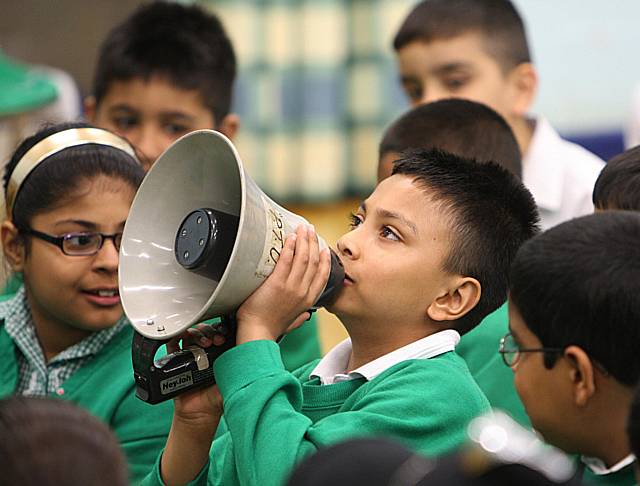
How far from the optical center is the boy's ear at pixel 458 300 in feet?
5.71

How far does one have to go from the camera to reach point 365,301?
5.63 feet

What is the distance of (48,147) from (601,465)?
1220 mm

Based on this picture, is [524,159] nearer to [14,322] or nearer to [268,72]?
[14,322]

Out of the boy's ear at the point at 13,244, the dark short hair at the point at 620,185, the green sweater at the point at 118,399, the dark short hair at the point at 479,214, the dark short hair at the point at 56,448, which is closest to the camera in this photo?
the dark short hair at the point at 56,448

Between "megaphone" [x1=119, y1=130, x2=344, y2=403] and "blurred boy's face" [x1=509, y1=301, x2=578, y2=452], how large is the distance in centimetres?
34

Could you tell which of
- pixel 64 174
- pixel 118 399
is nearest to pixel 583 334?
pixel 118 399

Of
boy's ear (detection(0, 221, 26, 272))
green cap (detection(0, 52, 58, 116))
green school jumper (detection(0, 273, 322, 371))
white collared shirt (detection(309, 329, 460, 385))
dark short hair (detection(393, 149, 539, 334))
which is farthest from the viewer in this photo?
green cap (detection(0, 52, 58, 116))

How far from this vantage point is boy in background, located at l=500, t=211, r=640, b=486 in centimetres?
135

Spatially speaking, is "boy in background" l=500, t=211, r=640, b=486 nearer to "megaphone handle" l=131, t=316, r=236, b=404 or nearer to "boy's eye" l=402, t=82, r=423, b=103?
"megaphone handle" l=131, t=316, r=236, b=404

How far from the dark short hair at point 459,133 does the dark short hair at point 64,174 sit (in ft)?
2.16

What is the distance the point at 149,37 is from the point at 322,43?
10.1 feet

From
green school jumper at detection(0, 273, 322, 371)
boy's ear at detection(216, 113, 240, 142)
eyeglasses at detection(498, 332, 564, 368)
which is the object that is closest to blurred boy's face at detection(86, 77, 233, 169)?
boy's ear at detection(216, 113, 240, 142)

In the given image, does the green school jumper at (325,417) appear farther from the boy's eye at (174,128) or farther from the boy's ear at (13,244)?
the boy's eye at (174,128)

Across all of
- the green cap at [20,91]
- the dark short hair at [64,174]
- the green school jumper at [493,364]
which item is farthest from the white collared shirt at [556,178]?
the green cap at [20,91]
